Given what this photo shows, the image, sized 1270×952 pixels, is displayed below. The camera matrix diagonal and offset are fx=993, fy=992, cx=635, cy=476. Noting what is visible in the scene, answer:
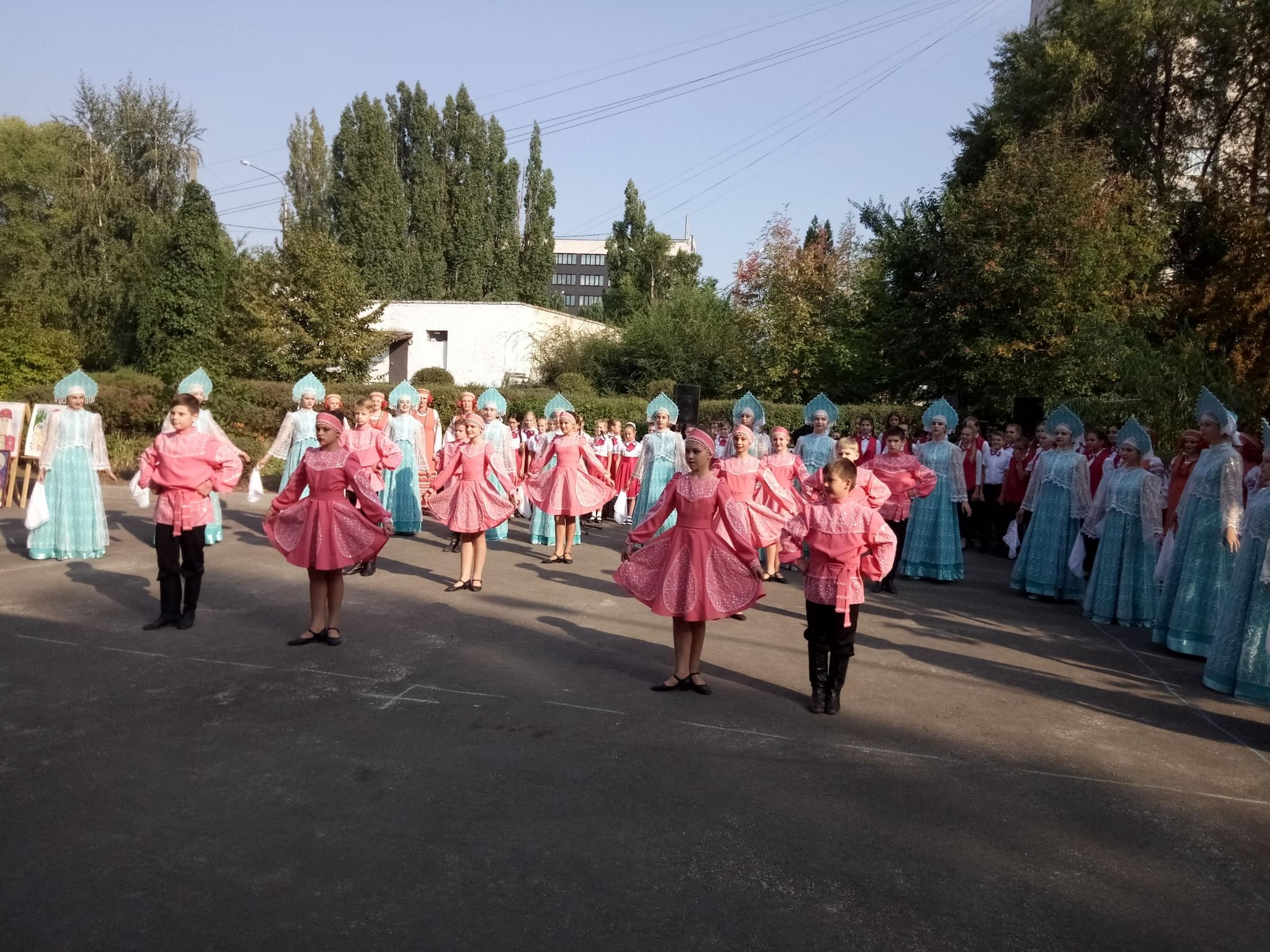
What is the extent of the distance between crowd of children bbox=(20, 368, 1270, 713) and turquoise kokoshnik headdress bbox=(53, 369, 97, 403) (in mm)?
62

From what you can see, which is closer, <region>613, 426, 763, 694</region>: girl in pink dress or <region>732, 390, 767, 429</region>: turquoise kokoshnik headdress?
<region>613, 426, 763, 694</region>: girl in pink dress

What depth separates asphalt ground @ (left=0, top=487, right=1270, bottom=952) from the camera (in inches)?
153

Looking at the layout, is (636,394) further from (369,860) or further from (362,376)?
(369,860)

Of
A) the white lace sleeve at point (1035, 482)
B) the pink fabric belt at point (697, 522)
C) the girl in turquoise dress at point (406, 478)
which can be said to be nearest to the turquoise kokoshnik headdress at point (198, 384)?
the girl in turquoise dress at point (406, 478)

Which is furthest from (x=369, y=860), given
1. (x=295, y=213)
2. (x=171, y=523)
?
(x=295, y=213)

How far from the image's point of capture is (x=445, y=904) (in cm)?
391

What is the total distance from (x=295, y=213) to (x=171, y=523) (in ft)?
173

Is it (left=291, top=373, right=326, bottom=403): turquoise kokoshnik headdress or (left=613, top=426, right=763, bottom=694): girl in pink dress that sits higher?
(left=291, top=373, right=326, bottom=403): turquoise kokoshnik headdress

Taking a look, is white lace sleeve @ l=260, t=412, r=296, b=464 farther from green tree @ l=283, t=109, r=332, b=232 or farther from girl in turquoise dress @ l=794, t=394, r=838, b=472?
green tree @ l=283, t=109, r=332, b=232

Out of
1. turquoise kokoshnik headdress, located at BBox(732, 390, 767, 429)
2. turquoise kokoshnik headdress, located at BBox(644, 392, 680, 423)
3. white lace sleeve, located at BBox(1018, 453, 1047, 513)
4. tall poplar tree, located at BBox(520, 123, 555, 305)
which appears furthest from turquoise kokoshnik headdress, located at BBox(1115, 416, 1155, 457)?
tall poplar tree, located at BBox(520, 123, 555, 305)

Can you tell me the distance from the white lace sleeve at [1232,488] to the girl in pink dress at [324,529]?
271 inches

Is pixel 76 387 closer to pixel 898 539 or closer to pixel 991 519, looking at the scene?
pixel 898 539

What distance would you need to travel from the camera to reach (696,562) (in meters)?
7.17

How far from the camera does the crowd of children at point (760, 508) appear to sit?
23.4ft
